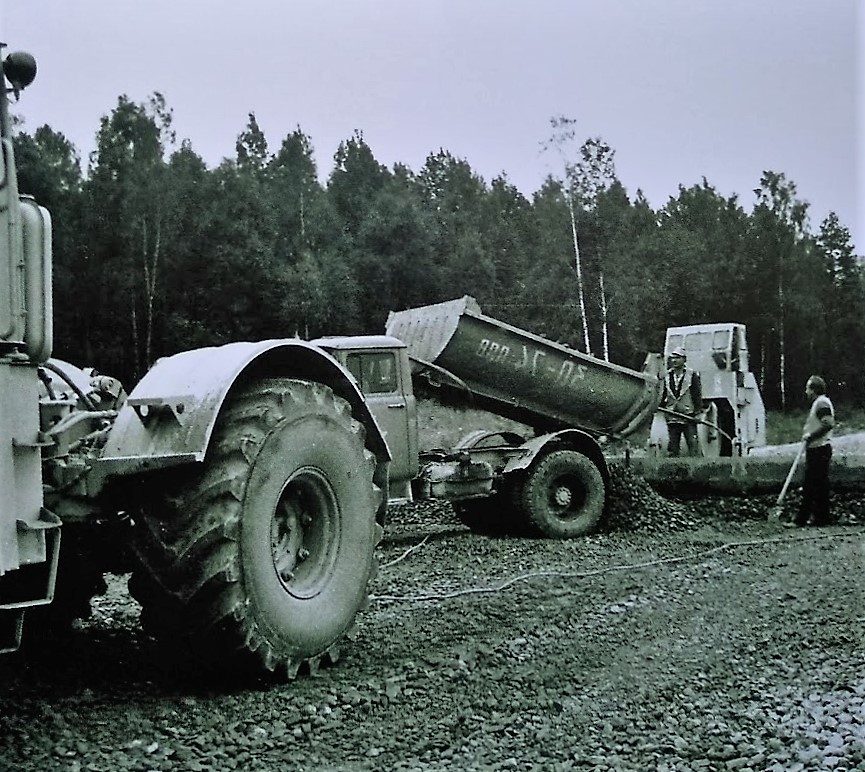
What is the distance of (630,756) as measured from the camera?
10.6 feet

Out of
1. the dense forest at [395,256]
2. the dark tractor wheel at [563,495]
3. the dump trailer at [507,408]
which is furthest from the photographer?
the dense forest at [395,256]

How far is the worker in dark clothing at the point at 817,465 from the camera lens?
1009 cm

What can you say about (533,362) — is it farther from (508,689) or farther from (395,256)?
(395,256)

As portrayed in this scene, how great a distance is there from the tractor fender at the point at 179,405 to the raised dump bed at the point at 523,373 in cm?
597

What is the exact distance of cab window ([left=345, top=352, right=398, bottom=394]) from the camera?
898 cm

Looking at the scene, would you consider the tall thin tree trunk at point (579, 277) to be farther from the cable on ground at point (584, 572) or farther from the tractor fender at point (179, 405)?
the tractor fender at point (179, 405)

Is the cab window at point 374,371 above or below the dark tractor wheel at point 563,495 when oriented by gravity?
above

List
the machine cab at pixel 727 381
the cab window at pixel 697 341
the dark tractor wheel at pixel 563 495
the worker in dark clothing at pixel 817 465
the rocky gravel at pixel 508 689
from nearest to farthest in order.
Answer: the rocky gravel at pixel 508 689, the dark tractor wheel at pixel 563 495, the worker in dark clothing at pixel 817 465, the machine cab at pixel 727 381, the cab window at pixel 697 341

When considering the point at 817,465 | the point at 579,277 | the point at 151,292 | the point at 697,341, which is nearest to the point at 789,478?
the point at 817,465

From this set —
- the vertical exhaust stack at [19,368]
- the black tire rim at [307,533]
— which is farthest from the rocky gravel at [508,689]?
the vertical exhaust stack at [19,368]

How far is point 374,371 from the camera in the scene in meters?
9.07

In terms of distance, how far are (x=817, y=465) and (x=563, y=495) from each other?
2.45 metres

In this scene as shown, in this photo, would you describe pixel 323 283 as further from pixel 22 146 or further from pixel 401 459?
pixel 22 146

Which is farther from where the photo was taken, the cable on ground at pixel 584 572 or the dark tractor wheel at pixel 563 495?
the dark tractor wheel at pixel 563 495
